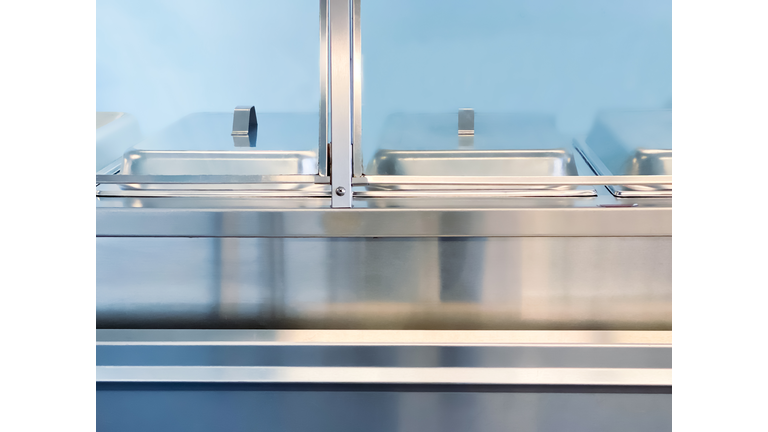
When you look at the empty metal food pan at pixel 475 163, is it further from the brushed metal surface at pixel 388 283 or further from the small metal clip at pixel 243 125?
the small metal clip at pixel 243 125

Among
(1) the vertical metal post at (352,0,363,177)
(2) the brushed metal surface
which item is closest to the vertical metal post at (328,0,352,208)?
(1) the vertical metal post at (352,0,363,177)

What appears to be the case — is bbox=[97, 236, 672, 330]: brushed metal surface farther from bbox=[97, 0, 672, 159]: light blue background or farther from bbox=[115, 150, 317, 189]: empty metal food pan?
bbox=[97, 0, 672, 159]: light blue background

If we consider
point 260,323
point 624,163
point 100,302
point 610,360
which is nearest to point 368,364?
point 260,323

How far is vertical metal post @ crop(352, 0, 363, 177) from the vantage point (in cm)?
106

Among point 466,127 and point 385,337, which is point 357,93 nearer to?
point 466,127

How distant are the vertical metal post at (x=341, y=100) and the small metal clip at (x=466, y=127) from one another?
0.88 feet

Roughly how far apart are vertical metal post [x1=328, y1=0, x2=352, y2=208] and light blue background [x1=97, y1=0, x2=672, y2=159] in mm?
65

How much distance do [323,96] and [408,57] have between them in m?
0.22

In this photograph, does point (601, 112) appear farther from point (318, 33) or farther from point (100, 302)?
point (100, 302)

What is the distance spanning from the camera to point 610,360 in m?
1.04

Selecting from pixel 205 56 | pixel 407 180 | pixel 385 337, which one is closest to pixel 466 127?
pixel 407 180

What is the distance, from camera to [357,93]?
3.53ft

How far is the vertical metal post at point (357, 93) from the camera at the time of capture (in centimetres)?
106
